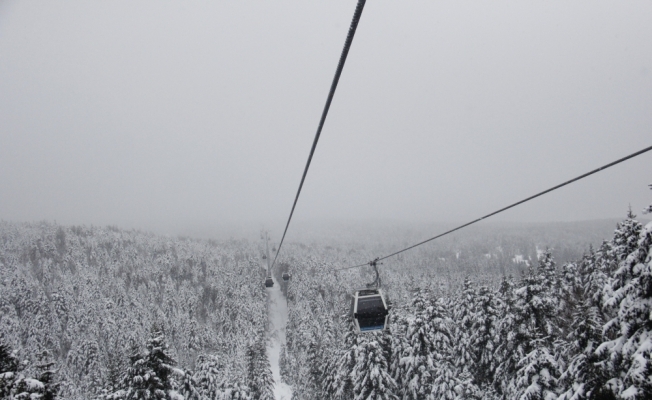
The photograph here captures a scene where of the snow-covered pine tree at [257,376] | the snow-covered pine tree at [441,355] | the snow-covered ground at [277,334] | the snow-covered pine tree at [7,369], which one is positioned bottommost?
the snow-covered ground at [277,334]

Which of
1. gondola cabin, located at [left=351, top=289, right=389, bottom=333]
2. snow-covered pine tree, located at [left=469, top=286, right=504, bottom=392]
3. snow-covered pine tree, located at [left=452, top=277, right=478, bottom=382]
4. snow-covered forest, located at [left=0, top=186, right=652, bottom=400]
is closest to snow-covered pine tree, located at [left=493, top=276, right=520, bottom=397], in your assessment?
snow-covered forest, located at [left=0, top=186, right=652, bottom=400]

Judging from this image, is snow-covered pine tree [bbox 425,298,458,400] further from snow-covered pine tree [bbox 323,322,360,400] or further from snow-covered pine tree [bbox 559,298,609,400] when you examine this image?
snow-covered pine tree [bbox 559,298,609,400]

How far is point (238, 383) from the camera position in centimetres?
2800

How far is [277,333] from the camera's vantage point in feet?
285

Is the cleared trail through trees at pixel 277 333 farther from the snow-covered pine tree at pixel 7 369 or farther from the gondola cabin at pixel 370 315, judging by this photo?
the snow-covered pine tree at pixel 7 369

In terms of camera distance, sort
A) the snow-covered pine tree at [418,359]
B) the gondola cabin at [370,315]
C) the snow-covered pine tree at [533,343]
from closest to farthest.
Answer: the gondola cabin at [370,315]
the snow-covered pine tree at [533,343]
the snow-covered pine tree at [418,359]

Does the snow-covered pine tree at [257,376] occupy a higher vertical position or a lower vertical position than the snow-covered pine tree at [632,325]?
lower

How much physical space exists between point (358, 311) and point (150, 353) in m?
10.0

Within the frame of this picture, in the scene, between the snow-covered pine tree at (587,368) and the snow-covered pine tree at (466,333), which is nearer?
the snow-covered pine tree at (587,368)

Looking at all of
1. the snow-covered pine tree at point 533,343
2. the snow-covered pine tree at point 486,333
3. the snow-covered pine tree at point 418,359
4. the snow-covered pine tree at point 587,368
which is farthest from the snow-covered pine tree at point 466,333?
the snow-covered pine tree at point 587,368

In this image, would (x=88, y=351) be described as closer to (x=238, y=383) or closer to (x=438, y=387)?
(x=238, y=383)

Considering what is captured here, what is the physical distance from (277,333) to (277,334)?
450 mm

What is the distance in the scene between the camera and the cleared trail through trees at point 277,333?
5946cm

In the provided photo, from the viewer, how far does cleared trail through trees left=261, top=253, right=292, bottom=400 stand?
5946cm
